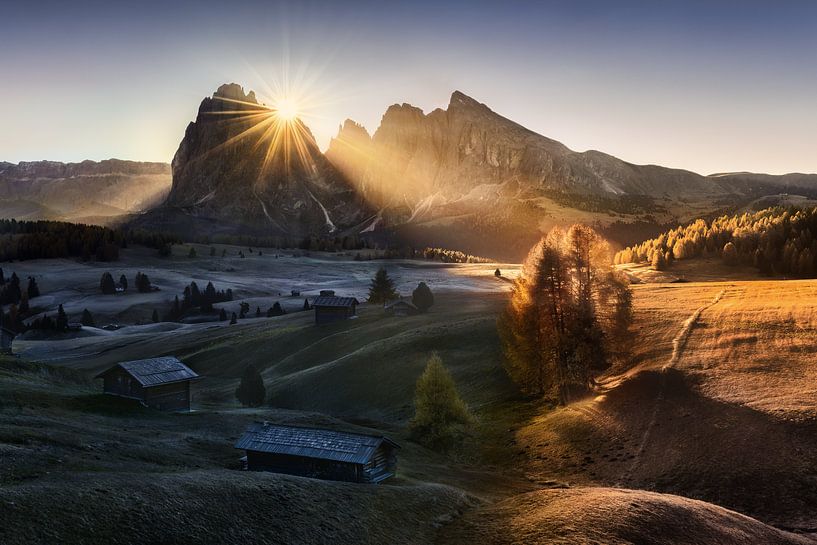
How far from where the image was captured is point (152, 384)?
60094 millimetres

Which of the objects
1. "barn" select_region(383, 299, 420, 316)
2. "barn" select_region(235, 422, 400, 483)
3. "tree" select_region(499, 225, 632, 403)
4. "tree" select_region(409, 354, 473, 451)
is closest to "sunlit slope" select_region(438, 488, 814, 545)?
"barn" select_region(235, 422, 400, 483)

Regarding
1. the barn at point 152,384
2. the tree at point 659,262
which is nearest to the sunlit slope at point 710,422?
the barn at point 152,384

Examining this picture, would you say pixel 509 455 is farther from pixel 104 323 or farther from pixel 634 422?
pixel 104 323

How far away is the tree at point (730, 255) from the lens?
452 feet

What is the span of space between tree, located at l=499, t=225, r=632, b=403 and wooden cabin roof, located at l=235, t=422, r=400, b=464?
22.8 m

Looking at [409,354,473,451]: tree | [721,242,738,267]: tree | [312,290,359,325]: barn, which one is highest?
[721,242,738,267]: tree

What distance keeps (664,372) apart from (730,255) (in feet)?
328

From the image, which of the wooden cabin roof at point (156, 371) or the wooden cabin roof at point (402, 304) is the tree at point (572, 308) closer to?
the wooden cabin roof at point (156, 371)

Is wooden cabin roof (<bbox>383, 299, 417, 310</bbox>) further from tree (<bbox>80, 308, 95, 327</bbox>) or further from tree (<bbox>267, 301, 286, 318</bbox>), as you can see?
tree (<bbox>80, 308, 95, 327</bbox>)

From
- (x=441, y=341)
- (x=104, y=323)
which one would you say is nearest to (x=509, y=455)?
(x=441, y=341)

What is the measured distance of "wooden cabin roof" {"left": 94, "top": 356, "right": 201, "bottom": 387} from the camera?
6078cm

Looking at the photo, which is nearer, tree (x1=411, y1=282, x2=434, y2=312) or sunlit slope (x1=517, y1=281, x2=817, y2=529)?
sunlit slope (x1=517, y1=281, x2=817, y2=529)

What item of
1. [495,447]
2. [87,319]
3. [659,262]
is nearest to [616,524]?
[495,447]

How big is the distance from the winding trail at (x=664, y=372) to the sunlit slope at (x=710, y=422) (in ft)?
0.31
